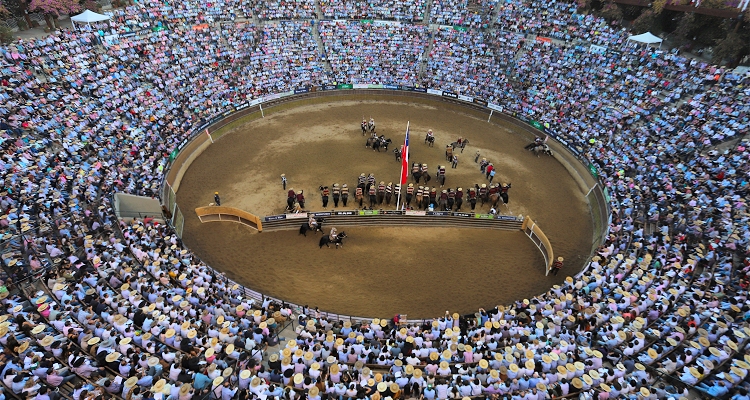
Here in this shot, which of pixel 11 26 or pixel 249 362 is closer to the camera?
pixel 249 362

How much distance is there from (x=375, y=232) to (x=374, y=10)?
37.5 m

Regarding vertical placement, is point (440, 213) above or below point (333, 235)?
above

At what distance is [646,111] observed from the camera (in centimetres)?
3425

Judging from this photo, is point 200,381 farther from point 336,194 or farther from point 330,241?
point 336,194

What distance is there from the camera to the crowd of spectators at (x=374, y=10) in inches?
2061

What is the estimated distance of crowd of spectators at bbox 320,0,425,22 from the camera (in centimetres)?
5234

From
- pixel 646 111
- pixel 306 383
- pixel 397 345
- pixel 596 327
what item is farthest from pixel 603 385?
pixel 646 111

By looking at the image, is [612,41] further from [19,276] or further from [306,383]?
[19,276]

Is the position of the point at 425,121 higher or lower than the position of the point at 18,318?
higher

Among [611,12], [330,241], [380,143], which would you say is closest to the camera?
[330,241]

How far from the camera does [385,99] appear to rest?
44938mm

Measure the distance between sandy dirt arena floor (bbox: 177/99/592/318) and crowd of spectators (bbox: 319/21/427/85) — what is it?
7.53 metres

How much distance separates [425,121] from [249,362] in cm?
3092

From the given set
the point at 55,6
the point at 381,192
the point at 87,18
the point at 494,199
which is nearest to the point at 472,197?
the point at 494,199
